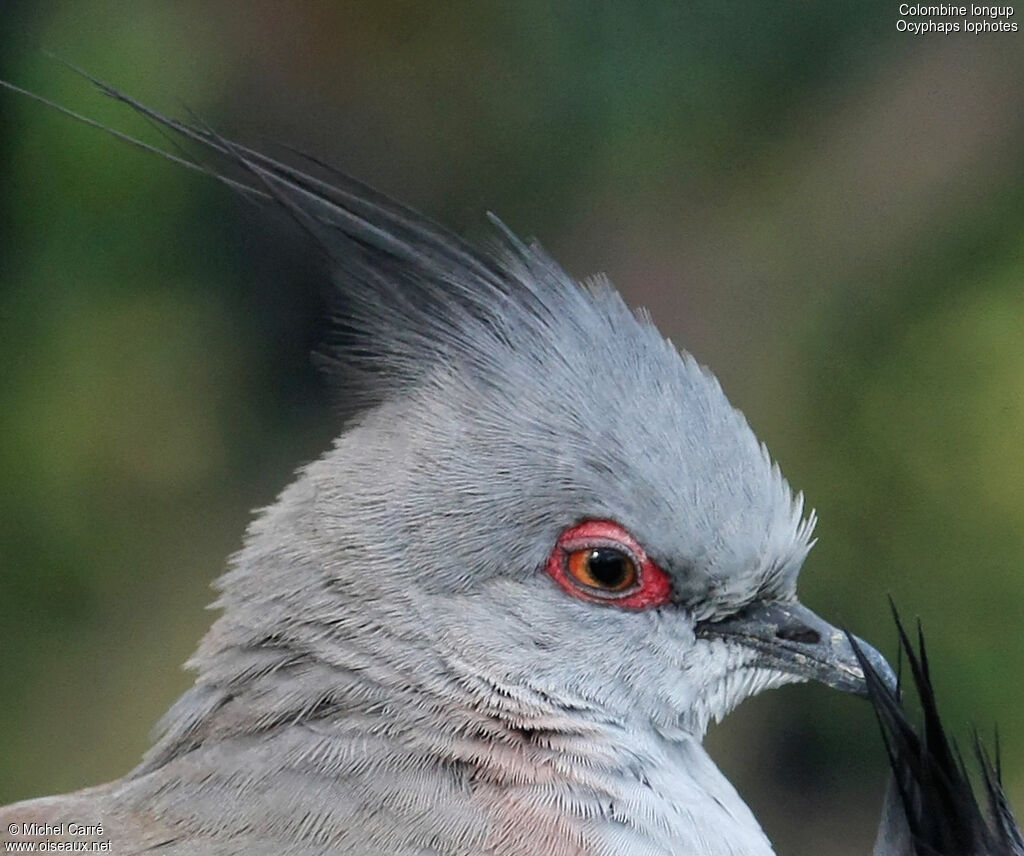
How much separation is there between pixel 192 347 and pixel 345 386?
1.97m

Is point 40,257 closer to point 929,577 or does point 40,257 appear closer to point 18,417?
point 18,417

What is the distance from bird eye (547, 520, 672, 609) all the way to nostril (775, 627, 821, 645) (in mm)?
239

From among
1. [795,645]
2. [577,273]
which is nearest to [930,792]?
[795,645]

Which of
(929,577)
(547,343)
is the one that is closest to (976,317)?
(929,577)

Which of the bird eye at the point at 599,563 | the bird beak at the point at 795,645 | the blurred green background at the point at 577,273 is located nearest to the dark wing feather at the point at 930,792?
the bird beak at the point at 795,645

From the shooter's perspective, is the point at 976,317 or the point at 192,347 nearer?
the point at 976,317

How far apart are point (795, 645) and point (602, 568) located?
334mm

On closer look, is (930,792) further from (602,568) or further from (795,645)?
(602,568)

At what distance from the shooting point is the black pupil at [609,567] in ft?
5.89

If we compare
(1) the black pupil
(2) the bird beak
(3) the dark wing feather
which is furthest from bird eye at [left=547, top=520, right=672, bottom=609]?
(3) the dark wing feather

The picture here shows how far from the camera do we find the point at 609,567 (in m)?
1.80

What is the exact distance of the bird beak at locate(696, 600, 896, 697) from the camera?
1.89 m

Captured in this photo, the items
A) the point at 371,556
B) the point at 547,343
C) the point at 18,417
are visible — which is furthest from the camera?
the point at 18,417

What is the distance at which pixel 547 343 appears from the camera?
73.7 inches
